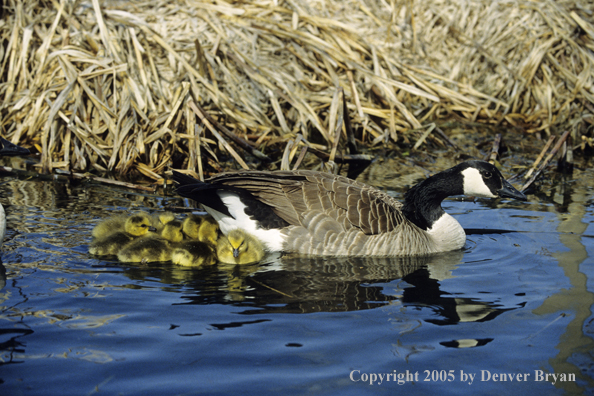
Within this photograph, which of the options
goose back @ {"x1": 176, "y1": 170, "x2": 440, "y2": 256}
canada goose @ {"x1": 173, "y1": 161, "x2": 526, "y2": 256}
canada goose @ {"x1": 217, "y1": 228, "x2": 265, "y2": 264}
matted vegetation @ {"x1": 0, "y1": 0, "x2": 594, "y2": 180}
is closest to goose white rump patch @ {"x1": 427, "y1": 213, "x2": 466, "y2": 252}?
canada goose @ {"x1": 173, "y1": 161, "x2": 526, "y2": 256}

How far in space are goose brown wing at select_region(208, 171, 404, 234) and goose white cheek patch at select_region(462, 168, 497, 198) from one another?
2.69ft

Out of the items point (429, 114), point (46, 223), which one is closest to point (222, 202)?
point (46, 223)


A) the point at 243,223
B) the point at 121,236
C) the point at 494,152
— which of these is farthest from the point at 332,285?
the point at 494,152

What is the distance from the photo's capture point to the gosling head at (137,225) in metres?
5.27

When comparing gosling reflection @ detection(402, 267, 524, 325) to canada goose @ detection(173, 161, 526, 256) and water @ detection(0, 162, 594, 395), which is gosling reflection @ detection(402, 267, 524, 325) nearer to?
water @ detection(0, 162, 594, 395)

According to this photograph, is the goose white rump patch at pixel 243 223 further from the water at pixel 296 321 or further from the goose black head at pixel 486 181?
the goose black head at pixel 486 181

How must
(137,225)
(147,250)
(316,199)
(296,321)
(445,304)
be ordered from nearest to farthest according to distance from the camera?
(296,321), (445,304), (147,250), (137,225), (316,199)

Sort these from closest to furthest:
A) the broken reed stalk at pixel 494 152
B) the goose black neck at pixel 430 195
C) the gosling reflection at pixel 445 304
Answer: the gosling reflection at pixel 445 304 < the goose black neck at pixel 430 195 < the broken reed stalk at pixel 494 152

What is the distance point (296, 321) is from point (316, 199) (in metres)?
1.79

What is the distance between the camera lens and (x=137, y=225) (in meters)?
5.27

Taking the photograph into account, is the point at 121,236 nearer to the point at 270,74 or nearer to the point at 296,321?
the point at 296,321

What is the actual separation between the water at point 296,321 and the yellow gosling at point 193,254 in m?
0.08

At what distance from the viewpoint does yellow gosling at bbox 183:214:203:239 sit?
5480mm

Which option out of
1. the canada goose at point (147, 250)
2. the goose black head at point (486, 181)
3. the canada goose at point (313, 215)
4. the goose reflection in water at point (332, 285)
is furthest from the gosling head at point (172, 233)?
the goose black head at point (486, 181)
